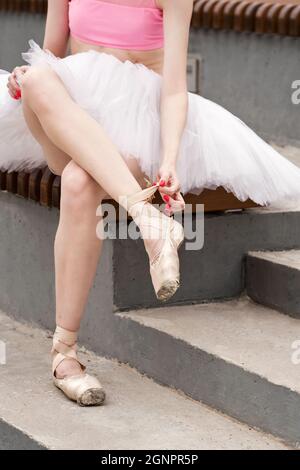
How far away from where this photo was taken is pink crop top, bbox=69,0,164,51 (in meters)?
3.30

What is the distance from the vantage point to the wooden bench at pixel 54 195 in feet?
11.4

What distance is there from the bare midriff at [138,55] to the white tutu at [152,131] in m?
0.04

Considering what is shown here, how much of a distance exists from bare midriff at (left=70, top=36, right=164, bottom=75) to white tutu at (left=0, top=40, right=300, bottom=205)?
4cm

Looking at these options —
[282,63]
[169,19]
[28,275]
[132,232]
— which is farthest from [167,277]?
[282,63]

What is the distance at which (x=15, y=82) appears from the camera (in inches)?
128

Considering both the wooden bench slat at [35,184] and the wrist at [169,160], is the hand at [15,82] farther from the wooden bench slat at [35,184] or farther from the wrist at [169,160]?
the wrist at [169,160]

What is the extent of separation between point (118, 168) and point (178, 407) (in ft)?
2.21

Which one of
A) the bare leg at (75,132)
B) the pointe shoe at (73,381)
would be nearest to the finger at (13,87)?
the bare leg at (75,132)

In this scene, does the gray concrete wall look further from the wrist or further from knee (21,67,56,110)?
knee (21,67,56,110)

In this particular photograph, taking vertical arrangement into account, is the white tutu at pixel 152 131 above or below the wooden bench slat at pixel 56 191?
above

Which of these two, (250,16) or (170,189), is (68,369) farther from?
(250,16)

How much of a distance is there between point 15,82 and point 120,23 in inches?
13.9

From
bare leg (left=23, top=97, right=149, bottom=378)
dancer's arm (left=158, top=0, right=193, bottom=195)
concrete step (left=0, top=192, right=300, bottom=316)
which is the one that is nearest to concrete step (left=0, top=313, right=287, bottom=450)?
bare leg (left=23, top=97, right=149, bottom=378)
